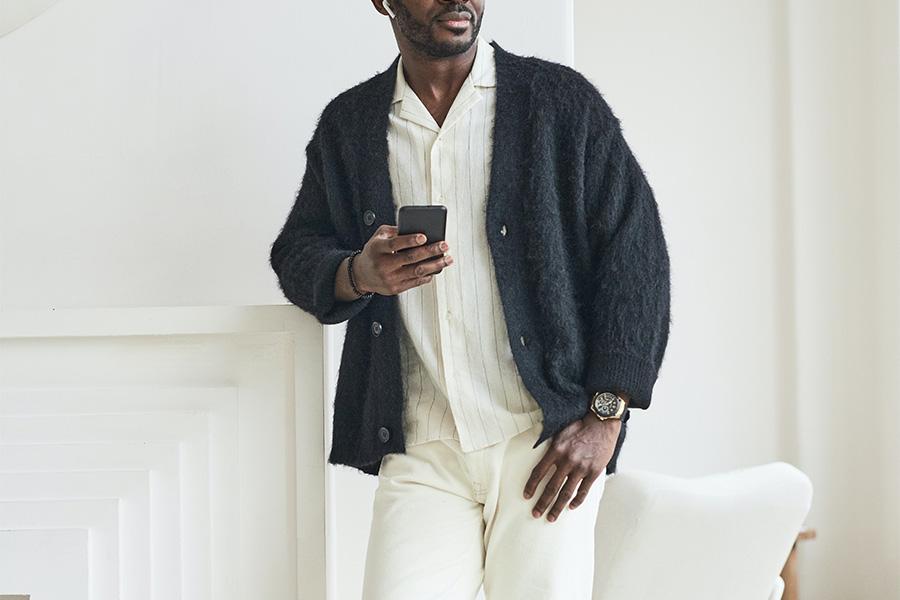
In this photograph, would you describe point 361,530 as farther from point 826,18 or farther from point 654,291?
point 826,18

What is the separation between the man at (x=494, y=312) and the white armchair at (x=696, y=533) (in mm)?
471

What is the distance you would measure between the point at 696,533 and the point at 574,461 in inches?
27.8

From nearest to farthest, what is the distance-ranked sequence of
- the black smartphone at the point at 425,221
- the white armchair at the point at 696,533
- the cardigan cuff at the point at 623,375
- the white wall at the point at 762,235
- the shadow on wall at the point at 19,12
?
the black smartphone at the point at 425,221, the cardigan cuff at the point at 623,375, the white armchair at the point at 696,533, the shadow on wall at the point at 19,12, the white wall at the point at 762,235

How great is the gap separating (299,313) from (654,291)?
1.95ft

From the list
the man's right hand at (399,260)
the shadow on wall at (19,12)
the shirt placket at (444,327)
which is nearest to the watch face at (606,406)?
the shirt placket at (444,327)

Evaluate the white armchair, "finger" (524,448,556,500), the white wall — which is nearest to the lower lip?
"finger" (524,448,556,500)

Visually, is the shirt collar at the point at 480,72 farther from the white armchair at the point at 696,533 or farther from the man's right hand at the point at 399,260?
the white armchair at the point at 696,533

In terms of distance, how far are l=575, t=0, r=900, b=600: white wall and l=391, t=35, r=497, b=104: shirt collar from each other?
2003 millimetres

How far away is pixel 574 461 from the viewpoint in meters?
1.51

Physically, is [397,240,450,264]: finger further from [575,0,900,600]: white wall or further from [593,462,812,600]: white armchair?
[575,0,900,600]: white wall

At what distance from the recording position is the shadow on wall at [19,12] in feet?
7.60

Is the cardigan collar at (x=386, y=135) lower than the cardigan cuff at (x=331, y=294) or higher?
higher

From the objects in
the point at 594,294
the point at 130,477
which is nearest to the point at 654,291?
the point at 594,294

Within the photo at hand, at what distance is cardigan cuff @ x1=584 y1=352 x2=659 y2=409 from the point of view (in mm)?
1503
